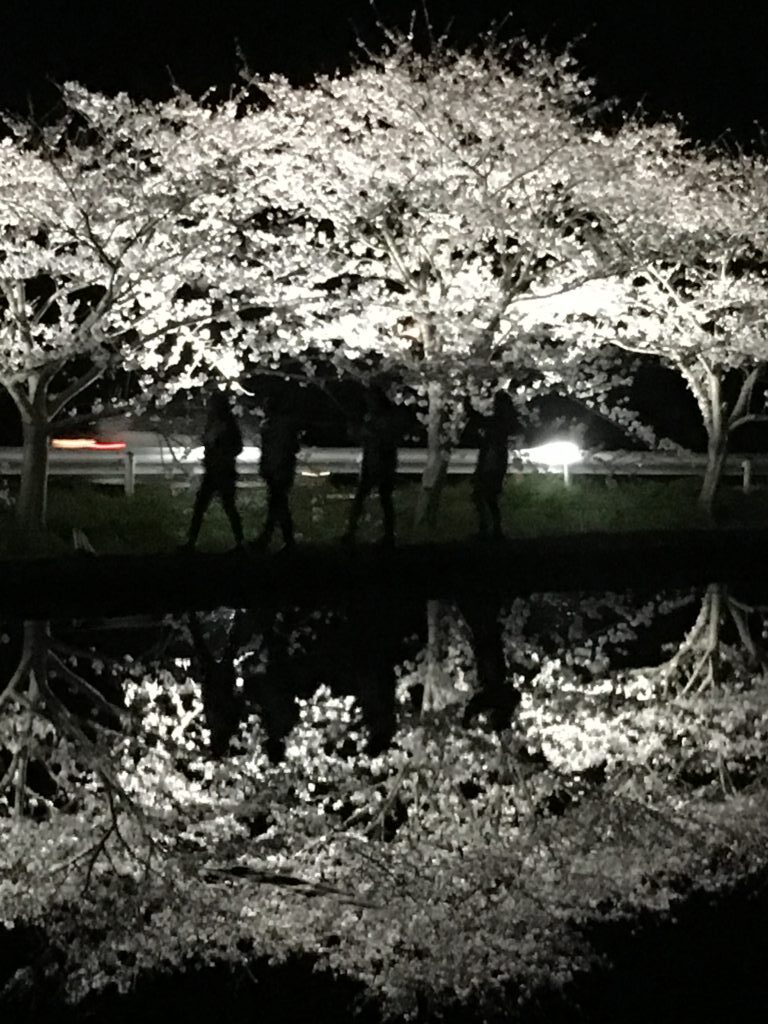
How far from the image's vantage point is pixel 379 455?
17297mm

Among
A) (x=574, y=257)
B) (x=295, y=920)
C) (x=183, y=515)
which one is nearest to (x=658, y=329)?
(x=574, y=257)

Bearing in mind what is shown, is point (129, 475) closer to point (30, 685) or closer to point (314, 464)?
point (314, 464)

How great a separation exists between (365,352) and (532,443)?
999cm

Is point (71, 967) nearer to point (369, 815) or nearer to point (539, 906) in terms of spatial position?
point (539, 906)

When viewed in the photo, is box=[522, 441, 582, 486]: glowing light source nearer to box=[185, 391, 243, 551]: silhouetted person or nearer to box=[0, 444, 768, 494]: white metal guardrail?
box=[0, 444, 768, 494]: white metal guardrail

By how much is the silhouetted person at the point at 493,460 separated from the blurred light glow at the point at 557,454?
6.10m

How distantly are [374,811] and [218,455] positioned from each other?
9.46 m

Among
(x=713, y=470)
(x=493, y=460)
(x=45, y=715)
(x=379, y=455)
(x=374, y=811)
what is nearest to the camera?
(x=374, y=811)

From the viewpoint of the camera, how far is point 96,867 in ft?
20.5

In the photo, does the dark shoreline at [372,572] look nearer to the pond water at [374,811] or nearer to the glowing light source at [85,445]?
the pond water at [374,811]

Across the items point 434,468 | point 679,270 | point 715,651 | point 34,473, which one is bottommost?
point 715,651

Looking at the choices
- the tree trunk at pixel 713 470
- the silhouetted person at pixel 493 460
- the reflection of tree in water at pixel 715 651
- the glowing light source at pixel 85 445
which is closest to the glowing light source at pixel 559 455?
the tree trunk at pixel 713 470

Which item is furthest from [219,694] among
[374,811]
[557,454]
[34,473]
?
[557,454]

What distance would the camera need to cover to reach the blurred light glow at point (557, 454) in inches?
1028
